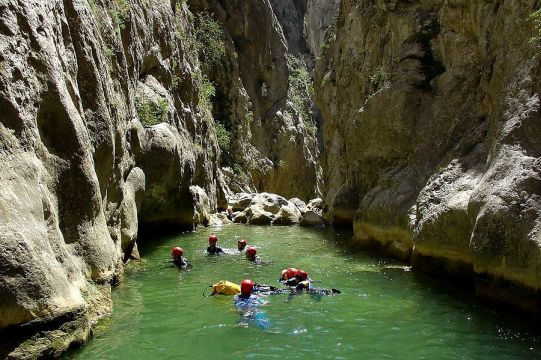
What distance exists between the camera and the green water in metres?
7.39

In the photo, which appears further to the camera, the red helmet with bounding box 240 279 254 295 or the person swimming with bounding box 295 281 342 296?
the person swimming with bounding box 295 281 342 296

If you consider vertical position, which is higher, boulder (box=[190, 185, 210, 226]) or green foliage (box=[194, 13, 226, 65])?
green foliage (box=[194, 13, 226, 65])

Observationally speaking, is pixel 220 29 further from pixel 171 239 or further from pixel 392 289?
pixel 392 289

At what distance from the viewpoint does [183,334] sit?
821 centimetres

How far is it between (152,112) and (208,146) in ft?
30.5

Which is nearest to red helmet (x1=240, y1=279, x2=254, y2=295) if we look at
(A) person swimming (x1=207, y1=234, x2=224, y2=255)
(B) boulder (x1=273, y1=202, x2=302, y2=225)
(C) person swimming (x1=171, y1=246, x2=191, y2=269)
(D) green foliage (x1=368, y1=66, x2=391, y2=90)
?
(C) person swimming (x1=171, y1=246, x2=191, y2=269)

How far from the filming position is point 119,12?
16844 millimetres

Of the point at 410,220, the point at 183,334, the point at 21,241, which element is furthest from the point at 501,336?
the point at 21,241

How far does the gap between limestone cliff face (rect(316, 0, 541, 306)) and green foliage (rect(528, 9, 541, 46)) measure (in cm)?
24

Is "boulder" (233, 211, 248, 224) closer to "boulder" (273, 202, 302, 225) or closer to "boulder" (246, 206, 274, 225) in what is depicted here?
"boulder" (246, 206, 274, 225)

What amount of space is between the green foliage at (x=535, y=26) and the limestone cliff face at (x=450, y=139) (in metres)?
0.24

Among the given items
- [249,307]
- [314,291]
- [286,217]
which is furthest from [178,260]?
[286,217]

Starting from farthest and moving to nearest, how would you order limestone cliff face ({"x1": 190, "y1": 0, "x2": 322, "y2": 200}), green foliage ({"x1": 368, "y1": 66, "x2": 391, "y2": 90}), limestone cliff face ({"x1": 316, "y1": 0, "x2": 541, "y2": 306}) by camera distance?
1. limestone cliff face ({"x1": 190, "y1": 0, "x2": 322, "y2": 200})
2. green foliage ({"x1": 368, "y1": 66, "x2": 391, "y2": 90})
3. limestone cliff face ({"x1": 316, "y1": 0, "x2": 541, "y2": 306})

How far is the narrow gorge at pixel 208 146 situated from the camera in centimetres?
680
